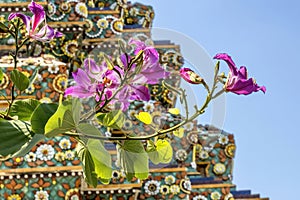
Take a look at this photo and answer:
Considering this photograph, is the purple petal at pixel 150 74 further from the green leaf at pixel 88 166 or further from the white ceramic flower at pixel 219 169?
the white ceramic flower at pixel 219 169

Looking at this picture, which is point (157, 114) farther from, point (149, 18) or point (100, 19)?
point (149, 18)

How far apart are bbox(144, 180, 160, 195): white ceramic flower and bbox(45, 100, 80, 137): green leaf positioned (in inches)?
177

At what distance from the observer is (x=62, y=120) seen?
93cm

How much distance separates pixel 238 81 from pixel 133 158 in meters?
0.20

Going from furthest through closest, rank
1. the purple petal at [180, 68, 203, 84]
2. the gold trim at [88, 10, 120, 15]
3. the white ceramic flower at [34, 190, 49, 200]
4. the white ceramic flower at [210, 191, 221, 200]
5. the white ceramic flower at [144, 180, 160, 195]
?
1. the gold trim at [88, 10, 120, 15]
2. the white ceramic flower at [210, 191, 221, 200]
3. the white ceramic flower at [144, 180, 160, 195]
4. the white ceramic flower at [34, 190, 49, 200]
5. the purple petal at [180, 68, 203, 84]

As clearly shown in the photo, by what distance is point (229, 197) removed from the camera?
5.83m

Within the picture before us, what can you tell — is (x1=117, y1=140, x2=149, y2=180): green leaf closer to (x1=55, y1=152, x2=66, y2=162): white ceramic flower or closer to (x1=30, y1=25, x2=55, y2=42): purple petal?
(x1=30, y1=25, x2=55, y2=42): purple petal

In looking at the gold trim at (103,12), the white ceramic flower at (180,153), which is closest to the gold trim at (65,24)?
the gold trim at (103,12)

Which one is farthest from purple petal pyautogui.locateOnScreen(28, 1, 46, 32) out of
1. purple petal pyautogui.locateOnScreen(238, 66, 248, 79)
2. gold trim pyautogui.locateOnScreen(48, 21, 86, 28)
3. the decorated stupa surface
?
gold trim pyautogui.locateOnScreen(48, 21, 86, 28)

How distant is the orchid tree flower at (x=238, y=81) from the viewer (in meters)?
0.99

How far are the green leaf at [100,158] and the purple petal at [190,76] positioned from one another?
6.0 inches

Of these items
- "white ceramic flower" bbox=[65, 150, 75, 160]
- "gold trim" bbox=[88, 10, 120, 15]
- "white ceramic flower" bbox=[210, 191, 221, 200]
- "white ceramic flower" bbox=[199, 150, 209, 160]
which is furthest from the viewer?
"gold trim" bbox=[88, 10, 120, 15]

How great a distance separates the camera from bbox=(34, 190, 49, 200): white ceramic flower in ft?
15.6

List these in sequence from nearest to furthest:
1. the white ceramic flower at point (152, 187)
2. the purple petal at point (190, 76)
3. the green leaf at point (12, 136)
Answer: the green leaf at point (12, 136) < the purple petal at point (190, 76) < the white ceramic flower at point (152, 187)
